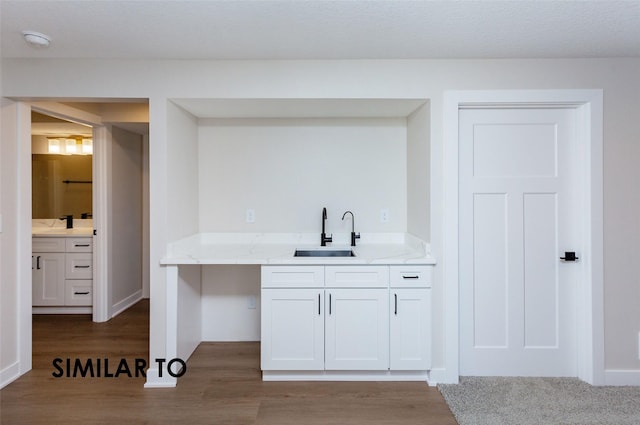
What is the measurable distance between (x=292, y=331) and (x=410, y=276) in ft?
2.98

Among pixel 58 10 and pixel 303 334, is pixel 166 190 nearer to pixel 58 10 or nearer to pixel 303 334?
pixel 58 10

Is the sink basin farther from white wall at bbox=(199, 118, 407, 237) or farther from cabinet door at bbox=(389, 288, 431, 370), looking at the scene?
cabinet door at bbox=(389, 288, 431, 370)

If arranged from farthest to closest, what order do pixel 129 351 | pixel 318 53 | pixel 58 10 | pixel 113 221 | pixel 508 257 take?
pixel 113 221, pixel 129 351, pixel 508 257, pixel 318 53, pixel 58 10

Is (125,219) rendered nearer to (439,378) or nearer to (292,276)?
(292,276)

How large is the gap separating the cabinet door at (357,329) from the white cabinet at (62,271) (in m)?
2.96

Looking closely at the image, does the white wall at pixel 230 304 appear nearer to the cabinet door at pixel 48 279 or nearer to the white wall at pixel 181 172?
the white wall at pixel 181 172

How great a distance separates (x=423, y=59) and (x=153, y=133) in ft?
6.37

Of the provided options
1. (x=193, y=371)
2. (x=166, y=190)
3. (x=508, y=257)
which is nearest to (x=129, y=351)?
(x=193, y=371)

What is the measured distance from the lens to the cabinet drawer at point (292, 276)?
2.49 metres

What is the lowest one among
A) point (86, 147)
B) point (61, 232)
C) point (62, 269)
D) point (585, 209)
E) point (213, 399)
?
point (213, 399)

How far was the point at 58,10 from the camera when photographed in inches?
71.8

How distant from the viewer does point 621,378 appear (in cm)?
246

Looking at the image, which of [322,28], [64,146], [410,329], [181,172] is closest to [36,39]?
[181,172]

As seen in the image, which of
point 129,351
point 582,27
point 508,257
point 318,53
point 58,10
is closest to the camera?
point 58,10
